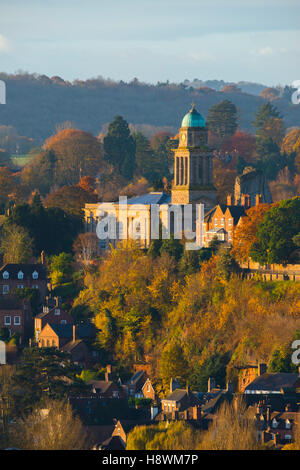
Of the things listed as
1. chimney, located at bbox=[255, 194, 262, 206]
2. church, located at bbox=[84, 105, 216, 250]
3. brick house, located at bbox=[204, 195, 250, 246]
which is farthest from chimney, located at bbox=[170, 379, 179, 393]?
chimney, located at bbox=[255, 194, 262, 206]

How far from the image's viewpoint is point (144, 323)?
104 m

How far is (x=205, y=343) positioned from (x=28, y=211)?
24023 mm

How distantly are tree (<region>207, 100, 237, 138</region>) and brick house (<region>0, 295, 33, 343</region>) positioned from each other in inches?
2463

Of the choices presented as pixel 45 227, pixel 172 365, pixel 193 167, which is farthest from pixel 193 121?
pixel 172 365

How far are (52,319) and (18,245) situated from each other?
34.7 ft

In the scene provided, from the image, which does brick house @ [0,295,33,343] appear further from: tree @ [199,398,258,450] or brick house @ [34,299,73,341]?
tree @ [199,398,258,450]

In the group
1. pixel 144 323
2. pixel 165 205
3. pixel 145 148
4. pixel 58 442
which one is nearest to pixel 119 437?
pixel 58 442

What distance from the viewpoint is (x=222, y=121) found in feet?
557

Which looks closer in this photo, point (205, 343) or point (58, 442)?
point (58, 442)

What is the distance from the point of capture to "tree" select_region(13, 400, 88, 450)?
257 ft

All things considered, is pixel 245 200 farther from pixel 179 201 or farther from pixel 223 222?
pixel 223 222
